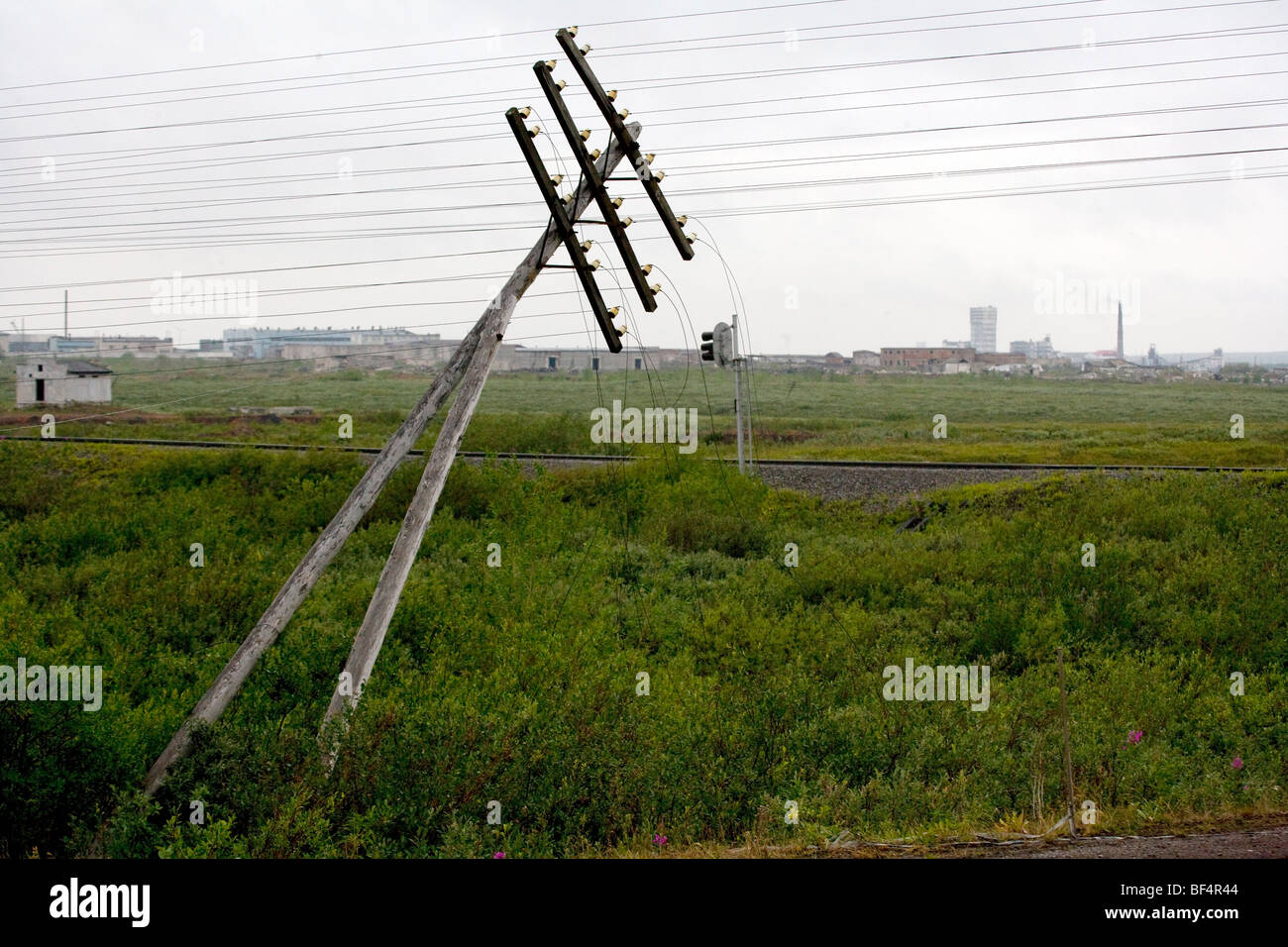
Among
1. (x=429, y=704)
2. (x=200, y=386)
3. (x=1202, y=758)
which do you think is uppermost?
(x=200, y=386)

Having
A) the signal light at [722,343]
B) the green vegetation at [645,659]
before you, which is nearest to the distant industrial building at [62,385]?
the green vegetation at [645,659]

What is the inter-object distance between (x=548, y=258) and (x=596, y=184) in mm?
739

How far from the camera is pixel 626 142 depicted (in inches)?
345

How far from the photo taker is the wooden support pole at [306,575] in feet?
23.9

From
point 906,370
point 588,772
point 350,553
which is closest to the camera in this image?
point 588,772

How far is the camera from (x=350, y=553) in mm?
16922

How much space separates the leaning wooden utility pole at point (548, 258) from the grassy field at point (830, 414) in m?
1.35

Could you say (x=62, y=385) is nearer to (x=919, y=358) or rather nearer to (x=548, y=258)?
(x=548, y=258)

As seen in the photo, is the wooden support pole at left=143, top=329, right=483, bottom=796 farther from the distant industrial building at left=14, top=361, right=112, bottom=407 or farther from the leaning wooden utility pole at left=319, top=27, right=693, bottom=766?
the distant industrial building at left=14, top=361, right=112, bottom=407

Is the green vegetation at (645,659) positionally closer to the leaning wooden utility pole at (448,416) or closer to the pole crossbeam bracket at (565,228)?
the leaning wooden utility pole at (448,416)
